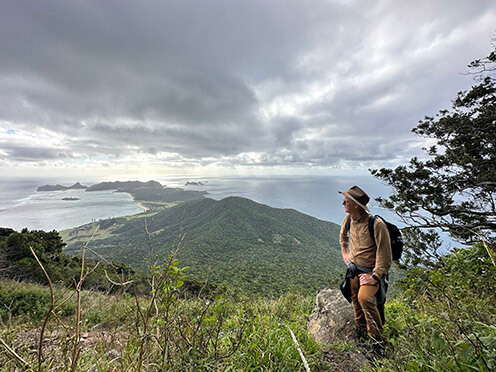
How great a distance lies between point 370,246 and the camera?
289 cm

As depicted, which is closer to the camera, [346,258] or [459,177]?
[346,258]

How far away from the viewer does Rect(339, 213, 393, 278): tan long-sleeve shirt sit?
2699mm

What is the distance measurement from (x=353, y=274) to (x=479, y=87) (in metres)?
7.54

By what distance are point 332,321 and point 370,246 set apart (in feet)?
5.01

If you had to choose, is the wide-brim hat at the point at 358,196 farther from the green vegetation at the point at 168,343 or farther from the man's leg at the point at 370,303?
the green vegetation at the point at 168,343

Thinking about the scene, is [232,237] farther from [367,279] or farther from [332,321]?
[367,279]

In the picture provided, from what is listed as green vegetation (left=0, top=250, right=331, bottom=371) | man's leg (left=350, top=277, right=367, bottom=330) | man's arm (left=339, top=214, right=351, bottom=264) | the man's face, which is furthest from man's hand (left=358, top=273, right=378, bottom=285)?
green vegetation (left=0, top=250, right=331, bottom=371)

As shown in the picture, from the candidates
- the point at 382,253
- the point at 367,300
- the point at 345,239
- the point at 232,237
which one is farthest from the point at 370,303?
the point at 232,237

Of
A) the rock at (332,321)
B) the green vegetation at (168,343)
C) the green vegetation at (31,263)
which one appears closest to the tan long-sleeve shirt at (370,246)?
the rock at (332,321)

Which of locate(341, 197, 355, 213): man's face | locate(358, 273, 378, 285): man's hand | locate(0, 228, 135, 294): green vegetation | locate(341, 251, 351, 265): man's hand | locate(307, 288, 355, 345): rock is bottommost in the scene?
locate(0, 228, 135, 294): green vegetation

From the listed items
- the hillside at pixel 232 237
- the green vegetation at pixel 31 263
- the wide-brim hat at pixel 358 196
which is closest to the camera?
the wide-brim hat at pixel 358 196

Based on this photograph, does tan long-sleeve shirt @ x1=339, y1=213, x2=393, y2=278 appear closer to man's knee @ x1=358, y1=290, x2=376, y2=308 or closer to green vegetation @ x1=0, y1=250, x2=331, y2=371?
man's knee @ x1=358, y1=290, x2=376, y2=308

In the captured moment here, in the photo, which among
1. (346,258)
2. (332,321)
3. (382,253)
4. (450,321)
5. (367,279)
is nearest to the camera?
(450,321)

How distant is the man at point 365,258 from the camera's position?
271 cm
